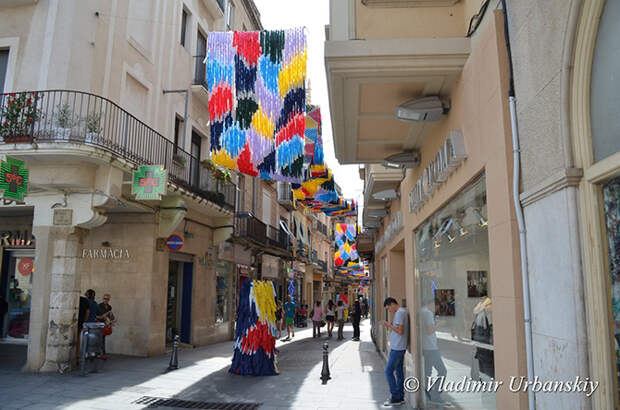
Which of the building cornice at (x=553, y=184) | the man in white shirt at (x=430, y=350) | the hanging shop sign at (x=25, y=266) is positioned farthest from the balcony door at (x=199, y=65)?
the building cornice at (x=553, y=184)

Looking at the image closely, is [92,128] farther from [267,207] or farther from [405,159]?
[267,207]

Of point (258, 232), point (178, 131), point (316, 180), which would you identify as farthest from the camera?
point (258, 232)

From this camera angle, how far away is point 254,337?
10648mm

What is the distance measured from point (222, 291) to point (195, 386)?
32.6 ft

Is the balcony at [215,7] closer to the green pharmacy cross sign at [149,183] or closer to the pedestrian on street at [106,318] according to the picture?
the green pharmacy cross sign at [149,183]

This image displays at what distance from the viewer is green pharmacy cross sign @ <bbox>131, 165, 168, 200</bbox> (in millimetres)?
11102

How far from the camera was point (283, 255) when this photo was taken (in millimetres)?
29547

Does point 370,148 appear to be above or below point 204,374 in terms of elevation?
above

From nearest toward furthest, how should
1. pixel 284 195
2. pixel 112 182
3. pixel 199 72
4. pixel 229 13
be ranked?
pixel 112 182 → pixel 199 72 → pixel 229 13 → pixel 284 195

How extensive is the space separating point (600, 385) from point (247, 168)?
826 cm

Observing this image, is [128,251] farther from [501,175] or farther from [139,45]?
[501,175]

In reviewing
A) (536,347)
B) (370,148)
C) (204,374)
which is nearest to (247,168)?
(370,148)

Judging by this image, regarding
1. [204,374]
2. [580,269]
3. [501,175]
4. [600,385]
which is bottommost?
[204,374]

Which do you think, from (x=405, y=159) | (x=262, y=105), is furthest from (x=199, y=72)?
(x=405, y=159)
